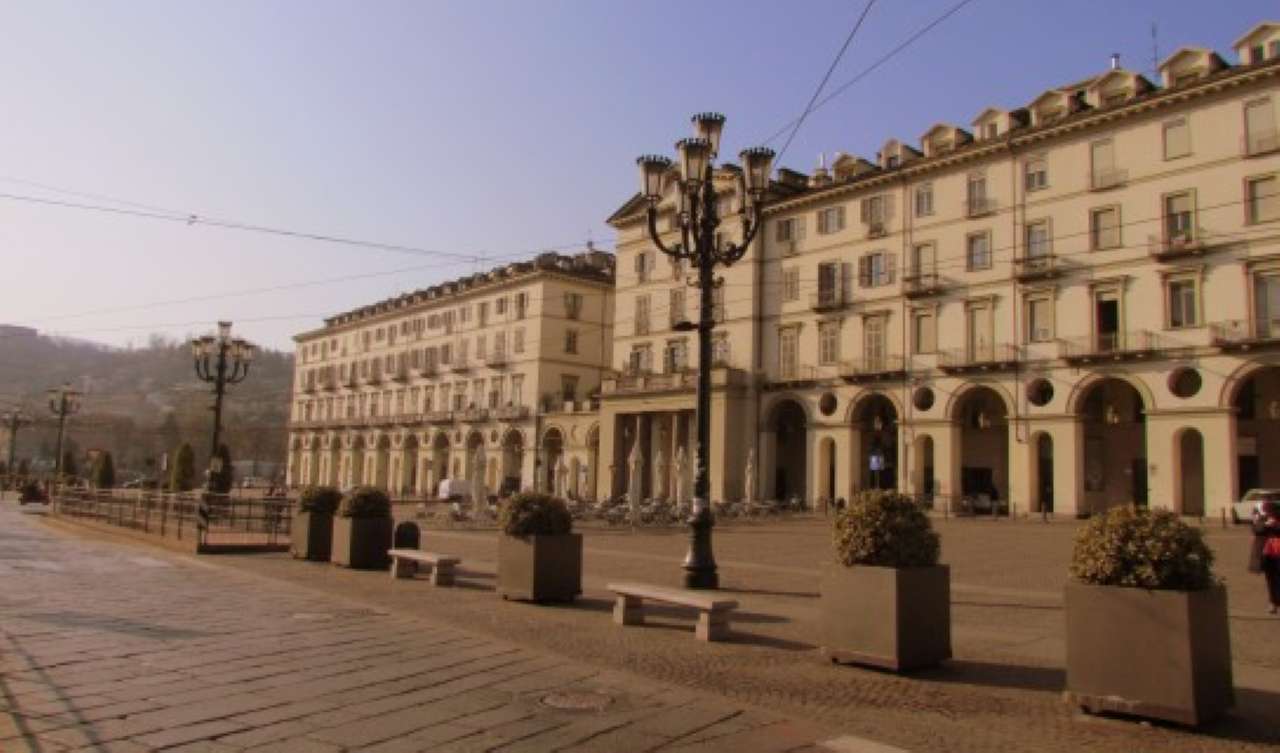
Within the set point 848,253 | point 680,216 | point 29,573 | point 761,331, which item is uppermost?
point 848,253

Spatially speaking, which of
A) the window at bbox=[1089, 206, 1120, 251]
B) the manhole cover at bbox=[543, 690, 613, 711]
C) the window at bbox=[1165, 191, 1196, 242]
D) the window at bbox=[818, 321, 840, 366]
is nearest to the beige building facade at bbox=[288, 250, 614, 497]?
the window at bbox=[818, 321, 840, 366]

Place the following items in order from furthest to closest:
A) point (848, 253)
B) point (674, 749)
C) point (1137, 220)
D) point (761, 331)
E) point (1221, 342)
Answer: point (761, 331) → point (848, 253) → point (1137, 220) → point (1221, 342) → point (674, 749)

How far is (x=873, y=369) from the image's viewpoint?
151 feet

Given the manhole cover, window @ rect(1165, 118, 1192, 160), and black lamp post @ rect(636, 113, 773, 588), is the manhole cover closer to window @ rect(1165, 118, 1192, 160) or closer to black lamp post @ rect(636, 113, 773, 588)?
black lamp post @ rect(636, 113, 773, 588)

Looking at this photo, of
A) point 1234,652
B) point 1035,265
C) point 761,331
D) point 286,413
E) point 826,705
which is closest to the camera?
point 826,705

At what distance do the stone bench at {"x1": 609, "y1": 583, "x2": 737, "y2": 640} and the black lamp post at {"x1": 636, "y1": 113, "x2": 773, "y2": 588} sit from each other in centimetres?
277

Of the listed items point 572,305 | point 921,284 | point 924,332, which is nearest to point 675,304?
point 572,305

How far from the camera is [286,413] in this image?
118875 millimetres

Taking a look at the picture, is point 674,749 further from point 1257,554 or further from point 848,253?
point 848,253

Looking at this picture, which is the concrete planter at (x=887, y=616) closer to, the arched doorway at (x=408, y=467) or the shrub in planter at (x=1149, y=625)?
the shrub in planter at (x=1149, y=625)

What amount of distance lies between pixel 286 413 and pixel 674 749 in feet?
399

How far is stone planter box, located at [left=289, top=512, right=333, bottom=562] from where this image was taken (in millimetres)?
17891

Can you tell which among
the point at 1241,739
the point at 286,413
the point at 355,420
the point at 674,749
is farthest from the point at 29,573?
the point at 286,413

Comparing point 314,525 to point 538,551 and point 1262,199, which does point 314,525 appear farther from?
point 1262,199
